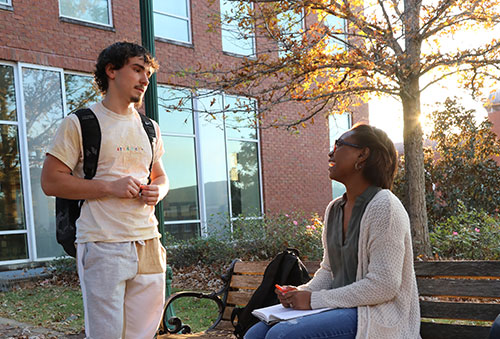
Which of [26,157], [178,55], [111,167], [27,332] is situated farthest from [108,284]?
[178,55]

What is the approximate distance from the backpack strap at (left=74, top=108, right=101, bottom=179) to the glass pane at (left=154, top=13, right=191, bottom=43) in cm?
1067

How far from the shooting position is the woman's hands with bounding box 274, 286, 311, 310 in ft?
9.11

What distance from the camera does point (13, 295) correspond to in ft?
29.6

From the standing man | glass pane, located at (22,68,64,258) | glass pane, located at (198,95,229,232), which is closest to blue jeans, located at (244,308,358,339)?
the standing man

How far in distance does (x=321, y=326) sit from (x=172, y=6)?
12.2 metres

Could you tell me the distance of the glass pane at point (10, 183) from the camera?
10414 millimetres

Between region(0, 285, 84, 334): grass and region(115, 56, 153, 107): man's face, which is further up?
region(115, 56, 153, 107): man's face

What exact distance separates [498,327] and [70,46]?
1110cm

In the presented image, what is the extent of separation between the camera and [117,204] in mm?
2717

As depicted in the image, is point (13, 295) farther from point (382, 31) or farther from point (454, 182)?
point (454, 182)

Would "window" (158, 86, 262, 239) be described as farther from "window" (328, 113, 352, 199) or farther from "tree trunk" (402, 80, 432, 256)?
"tree trunk" (402, 80, 432, 256)

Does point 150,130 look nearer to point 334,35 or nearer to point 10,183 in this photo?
point 334,35

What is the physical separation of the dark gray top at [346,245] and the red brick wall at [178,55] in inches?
234

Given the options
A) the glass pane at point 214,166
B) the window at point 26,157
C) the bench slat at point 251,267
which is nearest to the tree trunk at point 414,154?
the bench slat at point 251,267
